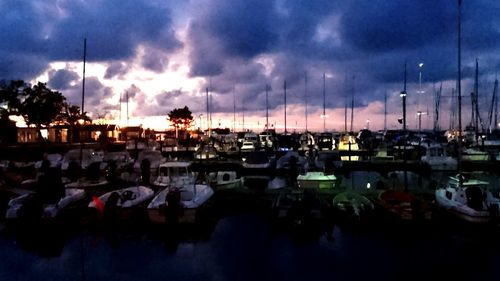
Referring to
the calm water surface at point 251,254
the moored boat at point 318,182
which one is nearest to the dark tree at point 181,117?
the moored boat at point 318,182

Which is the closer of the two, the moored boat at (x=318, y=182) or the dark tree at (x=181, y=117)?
the moored boat at (x=318, y=182)

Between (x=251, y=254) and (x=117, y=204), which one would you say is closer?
(x=251, y=254)

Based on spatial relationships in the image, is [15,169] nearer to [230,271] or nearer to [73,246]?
[73,246]

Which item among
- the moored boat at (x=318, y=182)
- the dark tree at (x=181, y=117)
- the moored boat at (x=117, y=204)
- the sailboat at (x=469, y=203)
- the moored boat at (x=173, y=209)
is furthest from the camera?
the dark tree at (x=181, y=117)

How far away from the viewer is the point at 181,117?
485ft

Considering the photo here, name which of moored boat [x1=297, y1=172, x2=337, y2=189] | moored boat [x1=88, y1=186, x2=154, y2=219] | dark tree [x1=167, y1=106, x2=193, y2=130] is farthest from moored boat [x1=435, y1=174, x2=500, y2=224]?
dark tree [x1=167, y1=106, x2=193, y2=130]

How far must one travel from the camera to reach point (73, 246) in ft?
76.5

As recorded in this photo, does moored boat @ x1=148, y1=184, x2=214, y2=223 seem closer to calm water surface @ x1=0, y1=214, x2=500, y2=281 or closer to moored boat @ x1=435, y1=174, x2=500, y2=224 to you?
calm water surface @ x1=0, y1=214, x2=500, y2=281

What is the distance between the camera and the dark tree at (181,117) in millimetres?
147663

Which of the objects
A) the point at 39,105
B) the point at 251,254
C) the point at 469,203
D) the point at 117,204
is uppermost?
the point at 39,105

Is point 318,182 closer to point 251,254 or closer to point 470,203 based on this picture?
point 470,203

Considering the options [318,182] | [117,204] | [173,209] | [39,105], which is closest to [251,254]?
[173,209]

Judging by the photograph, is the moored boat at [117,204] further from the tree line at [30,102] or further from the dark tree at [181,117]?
the dark tree at [181,117]

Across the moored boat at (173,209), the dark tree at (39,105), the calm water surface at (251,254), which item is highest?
the dark tree at (39,105)
